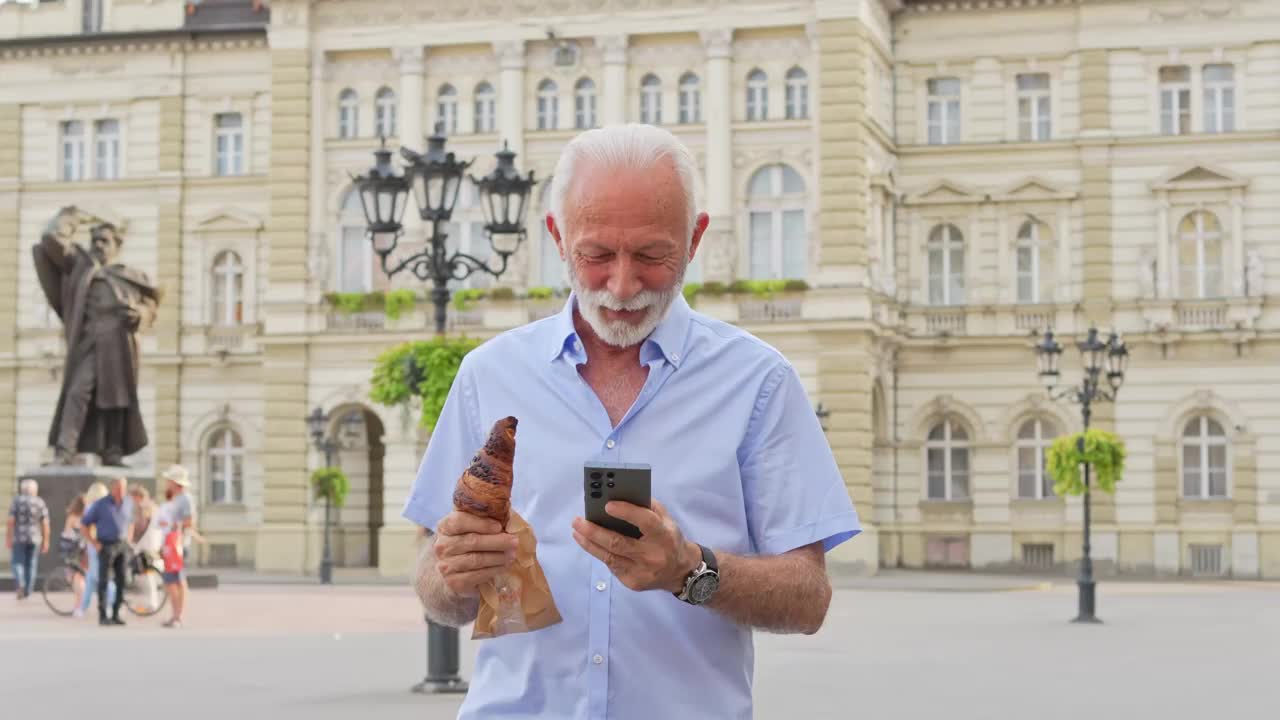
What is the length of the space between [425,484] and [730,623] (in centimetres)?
69

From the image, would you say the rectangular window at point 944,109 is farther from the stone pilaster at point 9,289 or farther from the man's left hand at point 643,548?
the man's left hand at point 643,548

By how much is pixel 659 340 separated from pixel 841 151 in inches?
1648

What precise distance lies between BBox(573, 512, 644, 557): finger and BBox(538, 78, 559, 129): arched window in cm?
4435

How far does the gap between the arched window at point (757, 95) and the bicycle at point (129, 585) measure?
65.0 feet

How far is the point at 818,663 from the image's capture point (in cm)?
2164

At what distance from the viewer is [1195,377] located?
4744 centimetres

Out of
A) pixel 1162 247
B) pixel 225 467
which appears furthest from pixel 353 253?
pixel 1162 247

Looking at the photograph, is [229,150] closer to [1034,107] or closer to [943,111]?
[943,111]

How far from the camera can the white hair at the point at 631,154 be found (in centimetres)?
429

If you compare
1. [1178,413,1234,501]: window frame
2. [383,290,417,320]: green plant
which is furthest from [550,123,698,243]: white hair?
[1178,413,1234,501]: window frame

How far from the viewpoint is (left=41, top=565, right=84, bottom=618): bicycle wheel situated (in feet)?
96.6

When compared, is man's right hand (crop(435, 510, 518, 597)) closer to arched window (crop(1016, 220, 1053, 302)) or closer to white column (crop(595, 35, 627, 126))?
white column (crop(595, 35, 627, 126))

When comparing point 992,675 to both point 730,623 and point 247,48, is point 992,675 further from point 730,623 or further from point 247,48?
point 247,48

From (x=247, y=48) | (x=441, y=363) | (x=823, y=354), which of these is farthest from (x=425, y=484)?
(x=247, y=48)
